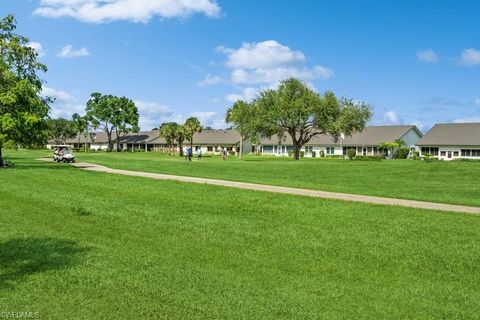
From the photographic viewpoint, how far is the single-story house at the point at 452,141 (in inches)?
2972

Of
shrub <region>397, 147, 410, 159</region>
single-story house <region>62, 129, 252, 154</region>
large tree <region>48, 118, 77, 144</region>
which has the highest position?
large tree <region>48, 118, 77, 144</region>

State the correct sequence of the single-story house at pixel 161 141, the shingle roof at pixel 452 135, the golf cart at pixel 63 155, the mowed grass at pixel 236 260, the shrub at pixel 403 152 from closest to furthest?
the mowed grass at pixel 236 260 < the golf cart at pixel 63 155 < the shrub at pixel 403 152 < the shingle roof at pixel 452 135 < the single-story house at pixel 161 141

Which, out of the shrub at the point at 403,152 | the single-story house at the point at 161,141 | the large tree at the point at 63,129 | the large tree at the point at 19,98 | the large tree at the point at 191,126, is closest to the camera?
the large tree at the point at 19,98

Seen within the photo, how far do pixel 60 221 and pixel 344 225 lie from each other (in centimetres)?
724

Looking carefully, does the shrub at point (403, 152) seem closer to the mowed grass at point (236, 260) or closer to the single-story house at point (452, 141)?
the single-story house at point (452, 141)

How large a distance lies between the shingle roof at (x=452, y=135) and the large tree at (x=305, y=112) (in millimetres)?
21525

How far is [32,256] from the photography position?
8.91 meters

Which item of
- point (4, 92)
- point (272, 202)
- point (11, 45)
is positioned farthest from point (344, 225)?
point (11, 45)

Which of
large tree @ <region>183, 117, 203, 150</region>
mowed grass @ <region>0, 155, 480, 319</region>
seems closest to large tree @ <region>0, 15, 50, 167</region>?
mowed grass @ <region>0, 155, 480, 319</region>

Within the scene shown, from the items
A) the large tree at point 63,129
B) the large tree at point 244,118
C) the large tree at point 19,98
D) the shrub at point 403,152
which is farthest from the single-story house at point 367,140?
the large tree at point 63,129

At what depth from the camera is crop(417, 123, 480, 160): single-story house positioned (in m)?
75.5

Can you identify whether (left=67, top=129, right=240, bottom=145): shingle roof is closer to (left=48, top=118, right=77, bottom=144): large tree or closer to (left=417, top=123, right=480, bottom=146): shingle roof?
(left=48, top=118, right=77, bottom=144): large tree

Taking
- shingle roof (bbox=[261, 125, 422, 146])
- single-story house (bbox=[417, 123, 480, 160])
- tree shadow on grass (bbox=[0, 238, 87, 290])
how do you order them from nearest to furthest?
tree shadow on grass (bbox=[0, 238, 87, 290]), single-story house (bbox=[417, 123, 480, 160]), shingle roof (bbox=[261, 125, 422, 146])

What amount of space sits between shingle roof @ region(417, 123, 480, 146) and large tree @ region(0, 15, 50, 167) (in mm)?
61661
